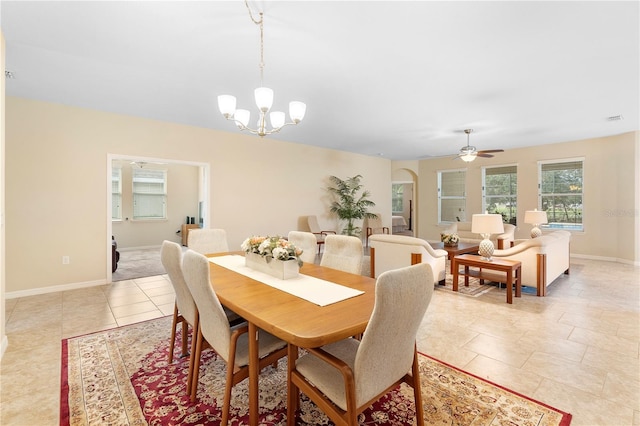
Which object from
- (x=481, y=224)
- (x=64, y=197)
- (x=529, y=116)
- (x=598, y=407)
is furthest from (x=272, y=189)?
(x=598, y=407)

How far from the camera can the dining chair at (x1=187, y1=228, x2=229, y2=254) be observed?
3223mm

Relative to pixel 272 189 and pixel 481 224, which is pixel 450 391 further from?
pixel 272 189

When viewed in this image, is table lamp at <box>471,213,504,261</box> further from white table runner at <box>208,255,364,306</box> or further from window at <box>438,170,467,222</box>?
window at <box>438,170,467,222</box>

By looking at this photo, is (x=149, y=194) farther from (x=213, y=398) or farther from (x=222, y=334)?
(x=222, y=334)

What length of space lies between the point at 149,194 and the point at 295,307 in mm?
7963

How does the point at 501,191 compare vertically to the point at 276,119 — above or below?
below

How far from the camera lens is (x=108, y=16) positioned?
85.4 inches

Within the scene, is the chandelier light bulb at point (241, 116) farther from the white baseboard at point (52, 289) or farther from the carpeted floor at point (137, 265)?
the carpeted floor at point (137, 265)

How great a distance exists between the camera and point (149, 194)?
7.94m

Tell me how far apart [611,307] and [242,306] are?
4.28 meters

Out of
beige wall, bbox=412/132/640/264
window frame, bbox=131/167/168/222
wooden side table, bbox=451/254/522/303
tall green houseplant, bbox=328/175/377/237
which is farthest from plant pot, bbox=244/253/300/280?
beige wall, bbox=412/132/640/264

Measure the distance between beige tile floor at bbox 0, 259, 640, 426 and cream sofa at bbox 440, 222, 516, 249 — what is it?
4.97 feet

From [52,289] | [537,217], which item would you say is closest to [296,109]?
[52,289]

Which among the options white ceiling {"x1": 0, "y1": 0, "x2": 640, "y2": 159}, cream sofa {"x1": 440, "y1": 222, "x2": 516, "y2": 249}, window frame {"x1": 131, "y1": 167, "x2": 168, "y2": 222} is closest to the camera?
white ceiling {"x1": 0, "y1": 0, "x2": 640, "y2": 159}
